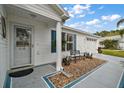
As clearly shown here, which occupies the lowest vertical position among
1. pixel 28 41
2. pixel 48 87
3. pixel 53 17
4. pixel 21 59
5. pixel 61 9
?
pixel 48 87

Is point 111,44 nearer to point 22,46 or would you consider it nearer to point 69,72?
point 69,72

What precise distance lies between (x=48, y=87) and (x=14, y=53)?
9.57ft

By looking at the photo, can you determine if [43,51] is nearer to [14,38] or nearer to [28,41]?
[28,41]

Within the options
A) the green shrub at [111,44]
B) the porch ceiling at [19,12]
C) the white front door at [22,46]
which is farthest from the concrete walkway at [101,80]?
the green shrub at [111,44]

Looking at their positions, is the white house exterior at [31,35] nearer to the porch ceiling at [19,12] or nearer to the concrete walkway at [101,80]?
the porch ceiling at [19,12]

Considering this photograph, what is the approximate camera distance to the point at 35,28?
22.4ft

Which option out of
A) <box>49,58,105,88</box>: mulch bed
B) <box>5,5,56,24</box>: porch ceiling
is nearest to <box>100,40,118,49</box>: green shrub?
<box>49,58,105,88</box>: mulch bed

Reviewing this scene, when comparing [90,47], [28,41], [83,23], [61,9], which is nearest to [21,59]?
[28,41]

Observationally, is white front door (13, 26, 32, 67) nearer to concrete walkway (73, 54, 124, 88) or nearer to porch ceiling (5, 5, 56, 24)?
porch ceiling (5, 5, 56, 24)

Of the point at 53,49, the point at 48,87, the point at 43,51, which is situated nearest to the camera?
the point at 48,87

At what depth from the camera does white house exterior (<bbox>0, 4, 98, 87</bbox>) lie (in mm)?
5148

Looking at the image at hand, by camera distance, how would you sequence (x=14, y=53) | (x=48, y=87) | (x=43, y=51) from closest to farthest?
(x=48, y=87) < (x=14, y=53) < (x=43, y=51)

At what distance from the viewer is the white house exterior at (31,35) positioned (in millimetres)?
5148

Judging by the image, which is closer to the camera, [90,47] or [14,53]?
[14,53]
